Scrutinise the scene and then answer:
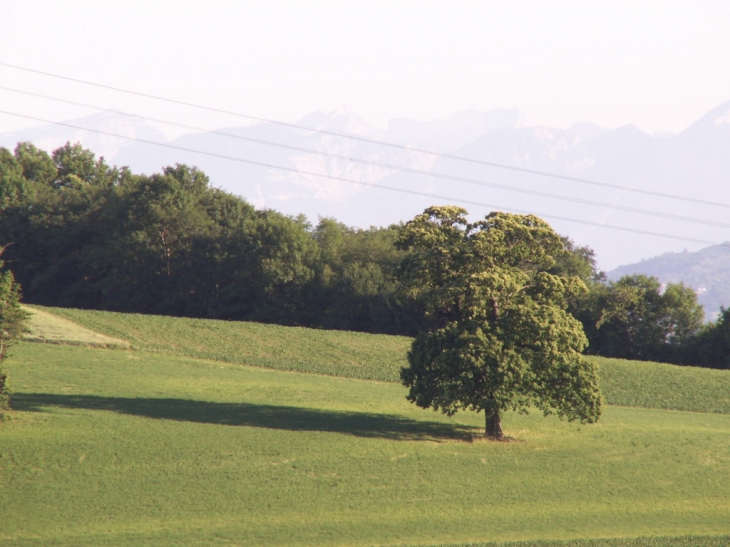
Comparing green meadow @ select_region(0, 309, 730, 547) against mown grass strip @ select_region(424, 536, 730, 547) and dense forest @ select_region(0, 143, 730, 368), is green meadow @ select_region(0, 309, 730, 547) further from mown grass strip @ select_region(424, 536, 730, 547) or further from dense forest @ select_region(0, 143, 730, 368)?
dense forest @ select_region(0, 143, 730, 368)

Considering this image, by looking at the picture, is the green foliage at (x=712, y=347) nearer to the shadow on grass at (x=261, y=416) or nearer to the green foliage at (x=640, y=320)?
the green foliage at (x=640, y=320)

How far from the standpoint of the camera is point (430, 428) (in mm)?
50156

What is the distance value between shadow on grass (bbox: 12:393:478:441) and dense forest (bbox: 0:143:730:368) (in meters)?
54.1

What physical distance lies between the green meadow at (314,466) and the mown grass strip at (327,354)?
292 cm

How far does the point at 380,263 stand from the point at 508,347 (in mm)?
74569

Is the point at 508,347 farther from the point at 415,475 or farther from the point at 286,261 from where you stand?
the point at 286,261

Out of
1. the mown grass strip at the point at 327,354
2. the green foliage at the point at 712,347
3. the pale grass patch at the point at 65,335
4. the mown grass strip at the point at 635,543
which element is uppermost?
the green foliage at the point at 712,347

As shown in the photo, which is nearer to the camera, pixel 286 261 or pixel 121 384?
pixel 121 384

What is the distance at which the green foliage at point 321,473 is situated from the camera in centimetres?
3319

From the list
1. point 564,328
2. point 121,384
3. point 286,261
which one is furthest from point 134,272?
point 564,328

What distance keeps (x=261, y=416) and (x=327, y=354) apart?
25648mm

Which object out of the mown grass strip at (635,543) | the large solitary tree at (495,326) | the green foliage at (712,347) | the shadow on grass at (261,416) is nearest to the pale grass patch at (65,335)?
the shadow on grass at (261,416)

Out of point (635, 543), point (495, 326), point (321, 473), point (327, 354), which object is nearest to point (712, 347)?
point (327, 354)

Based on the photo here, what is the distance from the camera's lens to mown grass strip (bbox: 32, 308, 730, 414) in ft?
227
